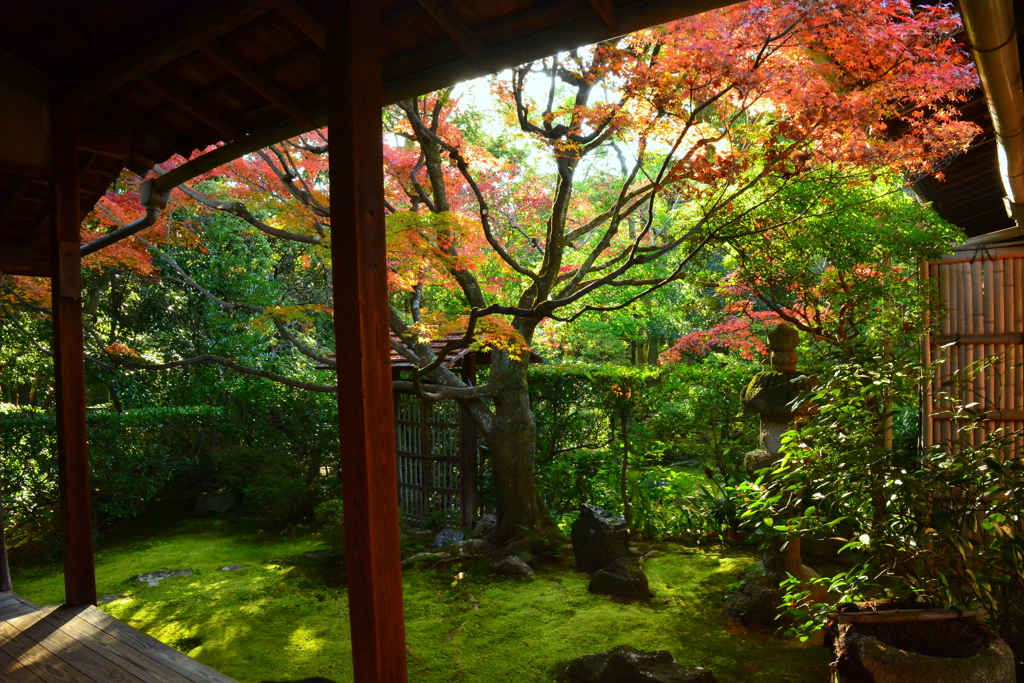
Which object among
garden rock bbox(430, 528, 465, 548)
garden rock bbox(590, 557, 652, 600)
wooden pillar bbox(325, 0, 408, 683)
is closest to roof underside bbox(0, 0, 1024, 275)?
wooden pillar bbox(325, 0, 408, 683)

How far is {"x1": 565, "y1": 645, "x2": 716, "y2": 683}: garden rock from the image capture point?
4090 mm

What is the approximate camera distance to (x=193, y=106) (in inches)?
148

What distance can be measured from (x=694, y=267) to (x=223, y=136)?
5.21 m

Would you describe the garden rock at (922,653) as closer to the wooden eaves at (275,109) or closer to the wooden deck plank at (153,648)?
the wooden eaves at (275,109)

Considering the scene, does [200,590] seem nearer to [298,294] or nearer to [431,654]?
[431,654]

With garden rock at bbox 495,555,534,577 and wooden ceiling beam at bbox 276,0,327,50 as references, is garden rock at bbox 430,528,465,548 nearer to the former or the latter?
garden rock at bbox 495,555,534,577

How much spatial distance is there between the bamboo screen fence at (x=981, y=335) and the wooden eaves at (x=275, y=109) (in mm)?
3742

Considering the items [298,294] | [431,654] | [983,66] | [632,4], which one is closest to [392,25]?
[632,4]

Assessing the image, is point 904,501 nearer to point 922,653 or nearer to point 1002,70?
point 922,653

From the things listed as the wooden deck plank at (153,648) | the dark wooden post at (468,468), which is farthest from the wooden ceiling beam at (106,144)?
the dark wooden post at (468,468)

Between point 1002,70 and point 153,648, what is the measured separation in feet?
15.6

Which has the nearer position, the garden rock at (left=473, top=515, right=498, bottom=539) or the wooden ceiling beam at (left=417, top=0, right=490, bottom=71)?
the wooden ceiling beam at (left=417, top=0, right=490, bottom=71)

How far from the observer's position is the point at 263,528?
877cm

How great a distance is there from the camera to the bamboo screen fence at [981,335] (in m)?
4.65
